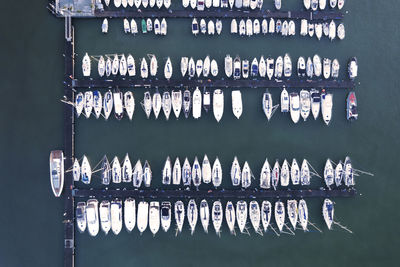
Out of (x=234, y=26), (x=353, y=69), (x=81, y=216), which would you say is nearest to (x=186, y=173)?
(x=81, y=216)

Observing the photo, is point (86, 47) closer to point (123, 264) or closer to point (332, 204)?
point (123, 264)

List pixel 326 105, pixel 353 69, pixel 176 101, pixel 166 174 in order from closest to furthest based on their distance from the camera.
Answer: pixel 166 174, pixel 176 101, pixel 326 105, pixel 353 69

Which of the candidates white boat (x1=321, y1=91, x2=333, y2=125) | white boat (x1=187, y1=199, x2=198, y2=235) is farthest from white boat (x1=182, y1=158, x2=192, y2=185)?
white boat (x1=321, y1=91, x2=333, y2=125)

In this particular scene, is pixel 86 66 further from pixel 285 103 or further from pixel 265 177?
pixel 265 177

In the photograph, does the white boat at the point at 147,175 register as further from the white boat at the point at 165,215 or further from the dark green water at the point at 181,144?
the white boat at the point at 165,215

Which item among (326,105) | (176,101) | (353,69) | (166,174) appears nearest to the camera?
(166,174)

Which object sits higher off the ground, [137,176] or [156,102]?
[156,102]
